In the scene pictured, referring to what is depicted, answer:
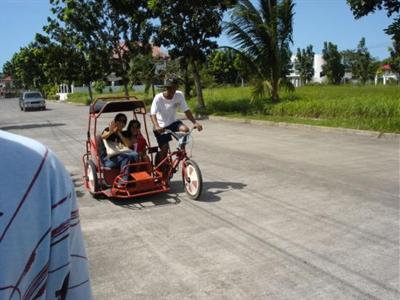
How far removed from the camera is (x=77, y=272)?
1178 millimetres

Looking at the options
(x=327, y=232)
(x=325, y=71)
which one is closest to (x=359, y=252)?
(x=327, y=232)

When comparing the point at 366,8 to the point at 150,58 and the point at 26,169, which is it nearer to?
the point at 26,169

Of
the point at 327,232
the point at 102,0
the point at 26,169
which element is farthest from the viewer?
the point at 102,0

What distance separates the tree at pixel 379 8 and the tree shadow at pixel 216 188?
5645 mm

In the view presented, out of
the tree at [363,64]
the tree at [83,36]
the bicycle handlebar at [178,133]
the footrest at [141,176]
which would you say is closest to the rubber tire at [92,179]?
the footrest at [141,176]

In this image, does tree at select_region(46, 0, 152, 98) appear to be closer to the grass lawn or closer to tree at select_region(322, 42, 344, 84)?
the grass lawn

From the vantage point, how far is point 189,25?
68.7ft

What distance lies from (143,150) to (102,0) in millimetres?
26295

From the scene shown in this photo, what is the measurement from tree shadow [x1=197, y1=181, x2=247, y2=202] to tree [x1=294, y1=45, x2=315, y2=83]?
243ft

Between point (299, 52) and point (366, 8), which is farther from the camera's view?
point (299, 52)

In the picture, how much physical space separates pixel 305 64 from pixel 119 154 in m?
75.7

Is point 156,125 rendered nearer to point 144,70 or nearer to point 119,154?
point 119,154

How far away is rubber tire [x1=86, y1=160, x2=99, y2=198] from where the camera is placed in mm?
6920

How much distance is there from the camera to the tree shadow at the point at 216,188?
22.4 feet
